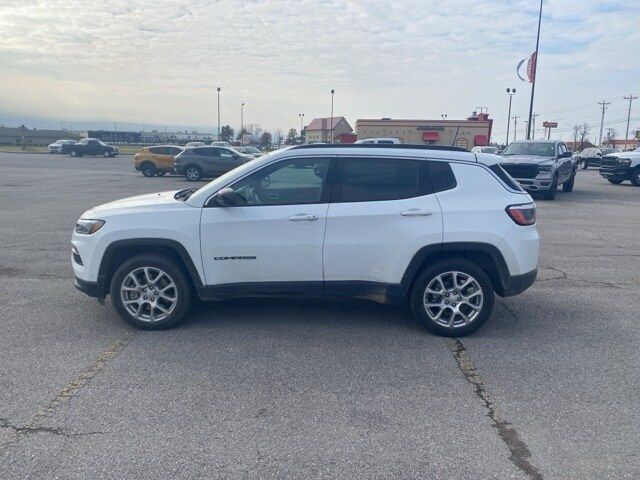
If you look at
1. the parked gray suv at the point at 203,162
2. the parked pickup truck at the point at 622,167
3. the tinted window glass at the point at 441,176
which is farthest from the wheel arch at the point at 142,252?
the parked pickup truck at the point at 622,167

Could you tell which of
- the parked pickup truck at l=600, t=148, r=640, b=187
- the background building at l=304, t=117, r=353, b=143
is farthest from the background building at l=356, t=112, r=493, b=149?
the background building at l=304, t=117, r=353, b=143

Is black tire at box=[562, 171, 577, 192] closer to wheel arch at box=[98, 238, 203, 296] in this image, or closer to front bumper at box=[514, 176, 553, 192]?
front bumper at box=[514, 176, 553, 192]

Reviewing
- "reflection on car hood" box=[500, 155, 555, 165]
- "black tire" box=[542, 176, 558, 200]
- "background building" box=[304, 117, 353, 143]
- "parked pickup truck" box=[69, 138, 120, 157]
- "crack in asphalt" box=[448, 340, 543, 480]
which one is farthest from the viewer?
"background building" box=[304, 117, 353, 143]

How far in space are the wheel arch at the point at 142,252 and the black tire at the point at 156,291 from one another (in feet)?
0.20

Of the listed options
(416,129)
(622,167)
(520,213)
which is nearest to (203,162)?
(622,167)

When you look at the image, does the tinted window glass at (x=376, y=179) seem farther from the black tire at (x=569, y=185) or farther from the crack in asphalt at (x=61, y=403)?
the black tire at (x=569, y=185)

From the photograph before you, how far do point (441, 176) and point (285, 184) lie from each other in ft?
4.96

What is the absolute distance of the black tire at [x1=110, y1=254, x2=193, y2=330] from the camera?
5074 mm

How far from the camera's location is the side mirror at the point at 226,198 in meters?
4.90

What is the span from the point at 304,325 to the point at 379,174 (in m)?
1.69

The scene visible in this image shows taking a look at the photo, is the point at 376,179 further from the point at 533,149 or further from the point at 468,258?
the point at 533,149

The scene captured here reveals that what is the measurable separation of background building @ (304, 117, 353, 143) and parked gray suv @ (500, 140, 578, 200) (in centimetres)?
4786

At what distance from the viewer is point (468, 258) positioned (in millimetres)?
5145

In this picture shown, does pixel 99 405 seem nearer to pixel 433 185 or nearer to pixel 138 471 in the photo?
pixel 138 471
